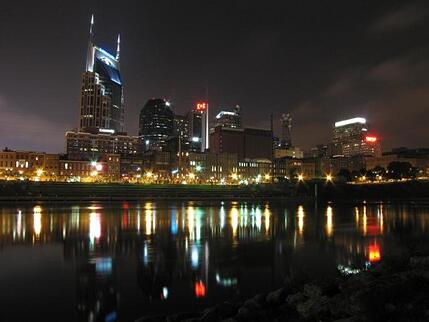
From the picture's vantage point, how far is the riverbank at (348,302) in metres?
8.75

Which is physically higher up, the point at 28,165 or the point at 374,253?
the point at 28,165

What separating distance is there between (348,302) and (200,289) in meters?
8.47

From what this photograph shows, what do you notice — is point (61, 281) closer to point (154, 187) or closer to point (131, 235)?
point (131, 235)

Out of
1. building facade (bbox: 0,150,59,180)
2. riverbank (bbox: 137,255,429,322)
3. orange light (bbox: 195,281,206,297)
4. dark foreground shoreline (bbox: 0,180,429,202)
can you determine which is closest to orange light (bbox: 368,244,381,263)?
riverbank (bbox: 137,255,429,322)

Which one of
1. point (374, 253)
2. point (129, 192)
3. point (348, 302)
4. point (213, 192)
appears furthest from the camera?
point (213, 192)

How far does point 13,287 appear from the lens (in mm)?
17641

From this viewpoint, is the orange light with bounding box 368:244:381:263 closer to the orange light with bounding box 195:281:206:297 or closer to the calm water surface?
the calm water surface

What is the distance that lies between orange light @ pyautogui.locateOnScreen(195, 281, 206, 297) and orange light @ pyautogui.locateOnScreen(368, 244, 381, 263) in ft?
34.7

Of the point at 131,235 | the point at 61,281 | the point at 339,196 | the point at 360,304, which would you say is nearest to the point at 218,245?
the point at 131,235

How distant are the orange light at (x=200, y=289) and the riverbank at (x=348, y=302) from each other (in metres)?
3.30

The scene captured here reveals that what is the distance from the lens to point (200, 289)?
17125mm

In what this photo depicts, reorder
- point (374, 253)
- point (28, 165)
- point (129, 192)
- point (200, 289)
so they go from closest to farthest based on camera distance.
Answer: point (200, 289) < point (374, 253) < point (129, 192) < point (28, 165)

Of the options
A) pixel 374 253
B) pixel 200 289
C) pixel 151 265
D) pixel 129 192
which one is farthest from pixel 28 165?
pixel 200 289

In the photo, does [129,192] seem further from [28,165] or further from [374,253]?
[374,253]
